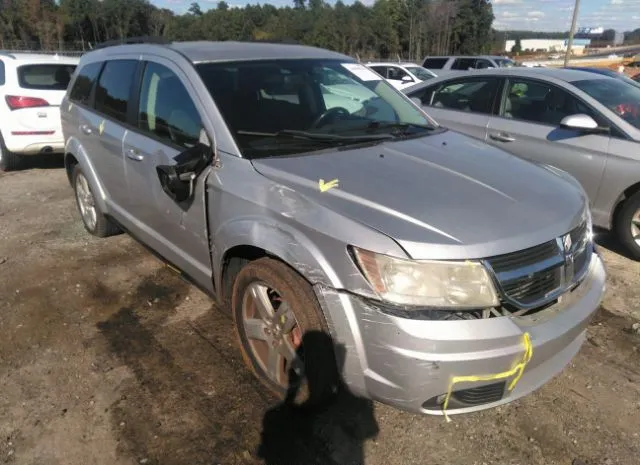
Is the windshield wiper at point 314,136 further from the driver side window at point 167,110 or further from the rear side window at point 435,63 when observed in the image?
the rear side window at point 435,63

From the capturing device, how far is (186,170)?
294 cm

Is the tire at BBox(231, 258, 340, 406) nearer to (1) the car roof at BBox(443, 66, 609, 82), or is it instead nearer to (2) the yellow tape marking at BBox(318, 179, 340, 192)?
(2) the yellow tape marking at BBox(318, 179, 340, 192)

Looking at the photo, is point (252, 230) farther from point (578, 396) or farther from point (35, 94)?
Result: point (35, 94)

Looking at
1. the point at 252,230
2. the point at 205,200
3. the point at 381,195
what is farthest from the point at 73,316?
the point at 381,195

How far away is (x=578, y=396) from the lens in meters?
2.92

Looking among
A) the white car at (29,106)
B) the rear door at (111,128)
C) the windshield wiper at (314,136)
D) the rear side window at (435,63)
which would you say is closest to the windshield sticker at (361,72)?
the windshield wiper at (314,136)

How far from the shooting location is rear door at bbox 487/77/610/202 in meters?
4.79

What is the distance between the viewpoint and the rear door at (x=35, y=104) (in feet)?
24.3

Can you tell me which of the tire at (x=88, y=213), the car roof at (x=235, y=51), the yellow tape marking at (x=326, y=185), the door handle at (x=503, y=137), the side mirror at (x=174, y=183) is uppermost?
the car roof at (x=235, y=51)

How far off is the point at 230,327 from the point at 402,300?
5.94 feet

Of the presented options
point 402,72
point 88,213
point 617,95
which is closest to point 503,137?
point 617,95

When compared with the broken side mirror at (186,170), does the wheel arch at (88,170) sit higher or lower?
lower

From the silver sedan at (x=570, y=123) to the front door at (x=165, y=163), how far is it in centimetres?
256

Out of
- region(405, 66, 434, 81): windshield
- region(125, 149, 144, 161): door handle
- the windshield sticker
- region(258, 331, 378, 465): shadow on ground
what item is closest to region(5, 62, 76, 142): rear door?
region(125, 149, 144, 161): door handle
